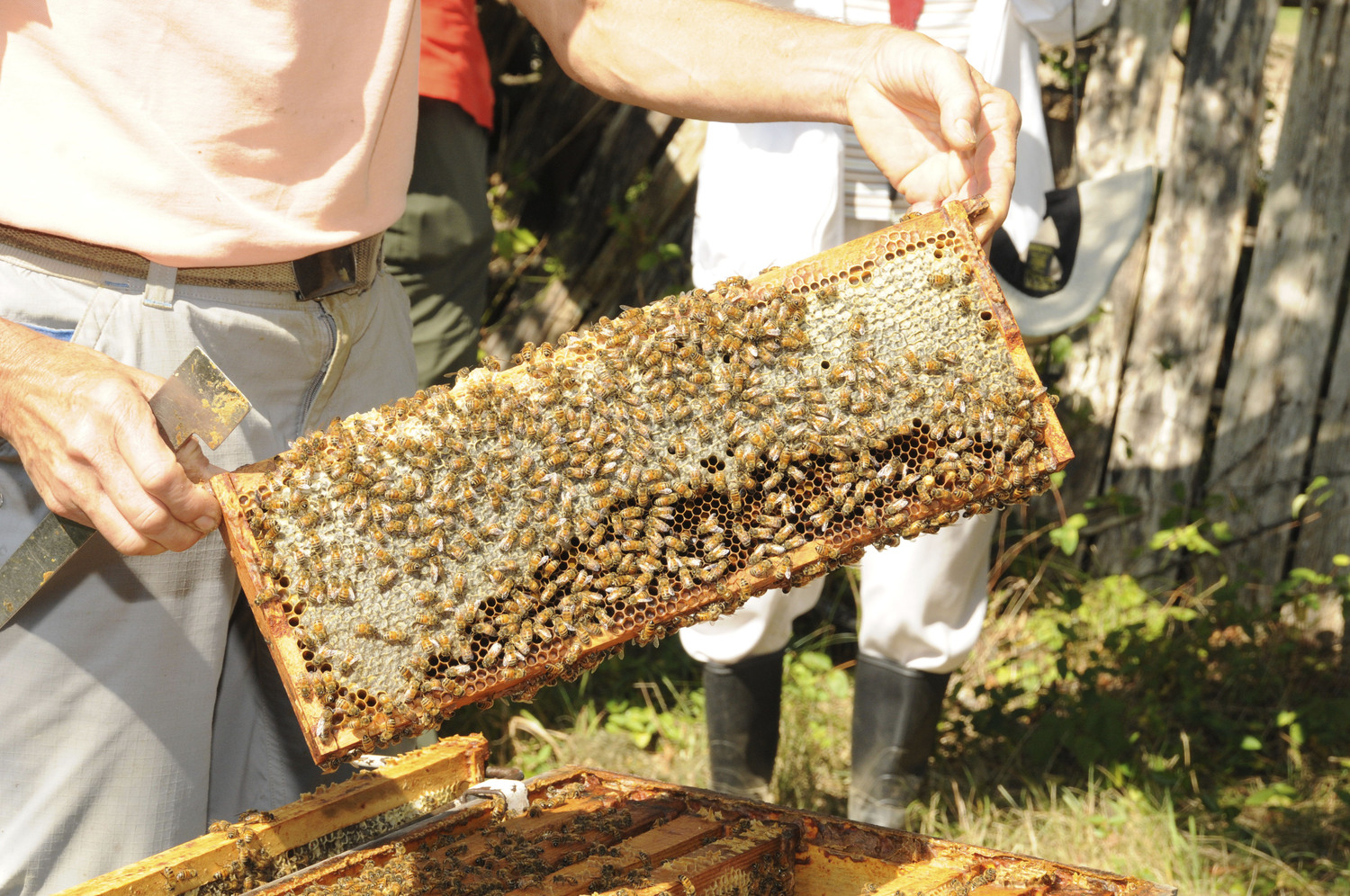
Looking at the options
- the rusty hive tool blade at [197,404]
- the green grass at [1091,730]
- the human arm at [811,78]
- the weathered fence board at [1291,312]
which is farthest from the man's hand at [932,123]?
the weathered fence board at [1291,312]

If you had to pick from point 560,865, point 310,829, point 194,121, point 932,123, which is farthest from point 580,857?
point 932,123

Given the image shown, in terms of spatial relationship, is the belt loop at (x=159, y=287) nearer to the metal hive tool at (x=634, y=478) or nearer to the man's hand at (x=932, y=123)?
the metal hive tool at (x=634, y=478)

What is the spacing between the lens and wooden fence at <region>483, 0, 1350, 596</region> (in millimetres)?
5066

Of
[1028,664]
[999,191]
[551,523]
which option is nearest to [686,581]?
[551,523]

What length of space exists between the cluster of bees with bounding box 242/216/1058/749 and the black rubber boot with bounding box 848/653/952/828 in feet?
6.12

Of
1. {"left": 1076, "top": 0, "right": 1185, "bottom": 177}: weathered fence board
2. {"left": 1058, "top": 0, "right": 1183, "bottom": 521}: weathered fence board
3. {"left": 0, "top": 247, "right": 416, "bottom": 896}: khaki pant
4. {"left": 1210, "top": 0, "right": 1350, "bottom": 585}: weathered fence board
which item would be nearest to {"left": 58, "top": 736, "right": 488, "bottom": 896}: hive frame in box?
{"left": 0, "top": 247, "right": 416, "bottom": 896}: khaki pant

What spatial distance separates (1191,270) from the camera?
208 inches

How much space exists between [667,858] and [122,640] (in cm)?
113

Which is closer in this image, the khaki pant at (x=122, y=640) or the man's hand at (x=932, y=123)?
the khaki pant at (x=122, y=640)

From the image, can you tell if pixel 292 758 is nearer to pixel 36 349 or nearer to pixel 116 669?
pixel 116 669

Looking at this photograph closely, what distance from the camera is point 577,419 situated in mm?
1991

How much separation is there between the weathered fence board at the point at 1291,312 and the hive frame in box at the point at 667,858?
3.88 meters

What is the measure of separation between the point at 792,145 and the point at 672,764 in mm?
2715

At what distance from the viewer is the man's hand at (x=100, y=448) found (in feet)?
5.57
